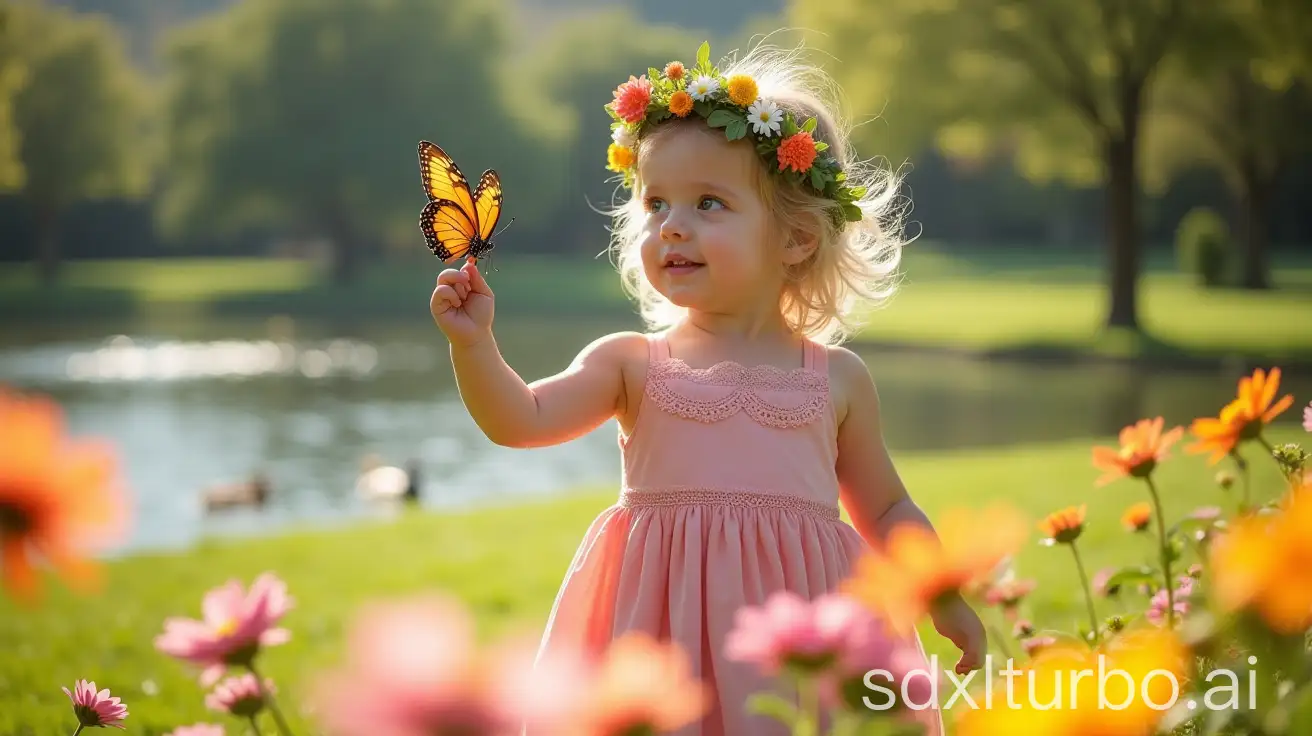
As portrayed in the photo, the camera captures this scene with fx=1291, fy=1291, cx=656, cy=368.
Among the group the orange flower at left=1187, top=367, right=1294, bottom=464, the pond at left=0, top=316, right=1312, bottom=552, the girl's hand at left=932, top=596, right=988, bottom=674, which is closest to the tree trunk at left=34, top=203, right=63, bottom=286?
the pond at left=0, top=316, right=1312, bottom=552

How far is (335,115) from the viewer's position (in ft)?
123

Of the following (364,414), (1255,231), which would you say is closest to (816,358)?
(364,414)

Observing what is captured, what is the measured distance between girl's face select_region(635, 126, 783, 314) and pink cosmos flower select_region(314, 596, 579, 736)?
1706mm

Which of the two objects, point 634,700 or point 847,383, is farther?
point 847,383

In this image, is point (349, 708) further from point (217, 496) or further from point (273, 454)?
point (273, 454)

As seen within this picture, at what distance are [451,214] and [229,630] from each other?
3.69 feet

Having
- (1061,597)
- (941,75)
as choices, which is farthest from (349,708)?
(941,75)

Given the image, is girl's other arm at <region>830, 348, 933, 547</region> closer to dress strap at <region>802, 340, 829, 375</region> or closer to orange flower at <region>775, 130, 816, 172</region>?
dress strap at <region>802, 340, 829, 375</region>

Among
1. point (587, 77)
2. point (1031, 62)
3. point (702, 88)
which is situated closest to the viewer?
point (702, 88)

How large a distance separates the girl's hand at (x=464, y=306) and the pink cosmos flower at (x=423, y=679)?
134 centimetres

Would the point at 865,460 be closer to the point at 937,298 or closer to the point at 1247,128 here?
the point at 1247,128

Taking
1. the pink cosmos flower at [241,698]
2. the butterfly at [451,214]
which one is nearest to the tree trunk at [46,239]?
the butterfly at [451,214]

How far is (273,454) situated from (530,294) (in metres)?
20.9

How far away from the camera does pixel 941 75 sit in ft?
57.3
